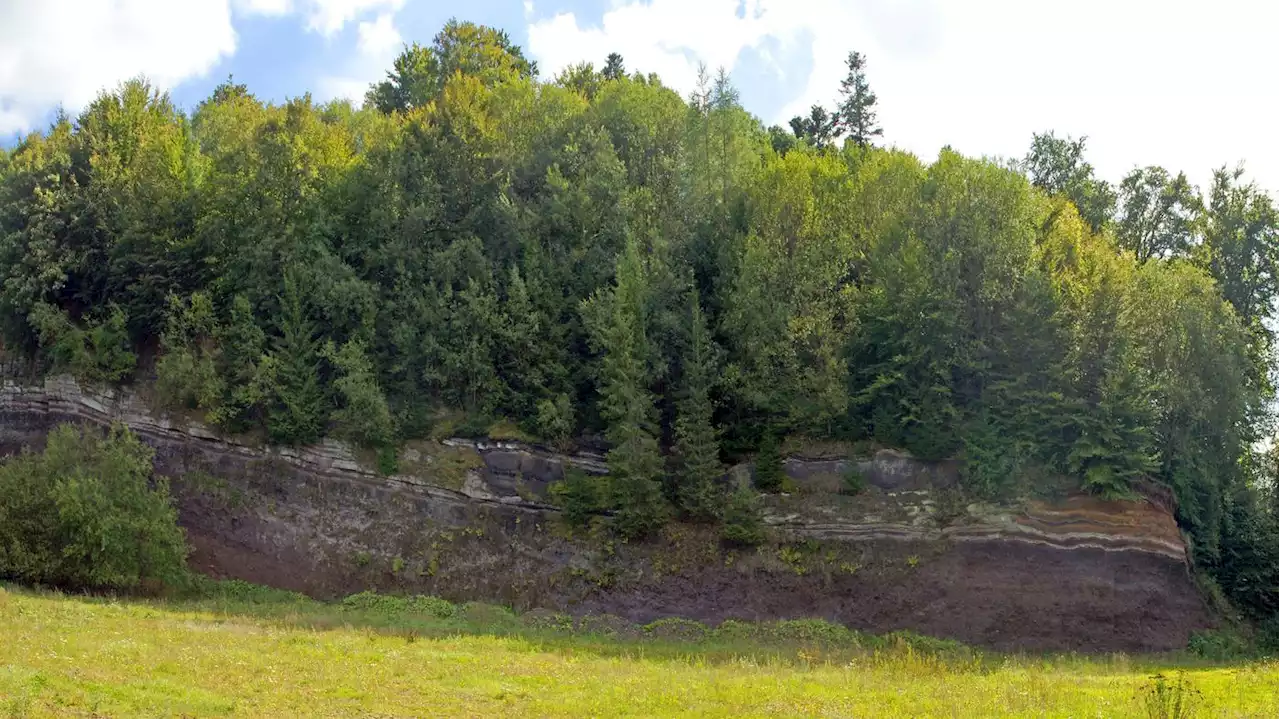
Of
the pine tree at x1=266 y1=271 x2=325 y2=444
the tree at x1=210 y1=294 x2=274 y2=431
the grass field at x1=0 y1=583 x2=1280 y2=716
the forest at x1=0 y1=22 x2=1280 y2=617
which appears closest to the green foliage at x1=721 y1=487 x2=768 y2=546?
the forest at x1=0 y1=22 x2=1280 y2=617

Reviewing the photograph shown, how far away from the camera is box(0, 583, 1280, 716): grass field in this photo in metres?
14.6

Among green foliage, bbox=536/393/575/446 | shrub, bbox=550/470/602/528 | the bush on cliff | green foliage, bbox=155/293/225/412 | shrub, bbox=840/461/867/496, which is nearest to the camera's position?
the bush on cliff

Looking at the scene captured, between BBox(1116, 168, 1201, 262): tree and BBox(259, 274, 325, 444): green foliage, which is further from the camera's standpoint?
BBox(1116, 168, 1201, 262): tree

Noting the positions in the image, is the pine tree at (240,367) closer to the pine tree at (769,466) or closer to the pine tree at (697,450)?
the pine tree at (697,450)

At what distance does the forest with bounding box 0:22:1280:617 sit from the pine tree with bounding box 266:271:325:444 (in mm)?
151

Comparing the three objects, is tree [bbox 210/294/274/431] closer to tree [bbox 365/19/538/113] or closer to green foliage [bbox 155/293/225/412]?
green foliage [bbox 155/293/225/412]

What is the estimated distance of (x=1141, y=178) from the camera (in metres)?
45.0

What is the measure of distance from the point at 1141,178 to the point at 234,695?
4501 cm

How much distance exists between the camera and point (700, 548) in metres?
32.3

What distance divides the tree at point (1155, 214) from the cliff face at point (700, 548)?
18.2 metres

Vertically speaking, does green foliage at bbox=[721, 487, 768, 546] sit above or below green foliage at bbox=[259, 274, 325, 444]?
below

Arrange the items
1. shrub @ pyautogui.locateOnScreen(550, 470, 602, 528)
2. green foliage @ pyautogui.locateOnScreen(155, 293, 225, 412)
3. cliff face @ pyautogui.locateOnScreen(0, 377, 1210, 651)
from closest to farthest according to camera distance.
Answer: cliff face @ pyautogui.locateOnScreen(0, 377, 1210, 651)
shrub @ pyautogui.locateOnScreen(550, 470, 602, 528)
green foliage @ pyautogui.locateOnScreen(155, 293, 225, 412)

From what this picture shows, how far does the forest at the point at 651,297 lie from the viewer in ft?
105

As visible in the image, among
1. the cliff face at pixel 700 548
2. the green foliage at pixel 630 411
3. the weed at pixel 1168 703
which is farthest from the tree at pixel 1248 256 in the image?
the weed at pixel 1168 703
